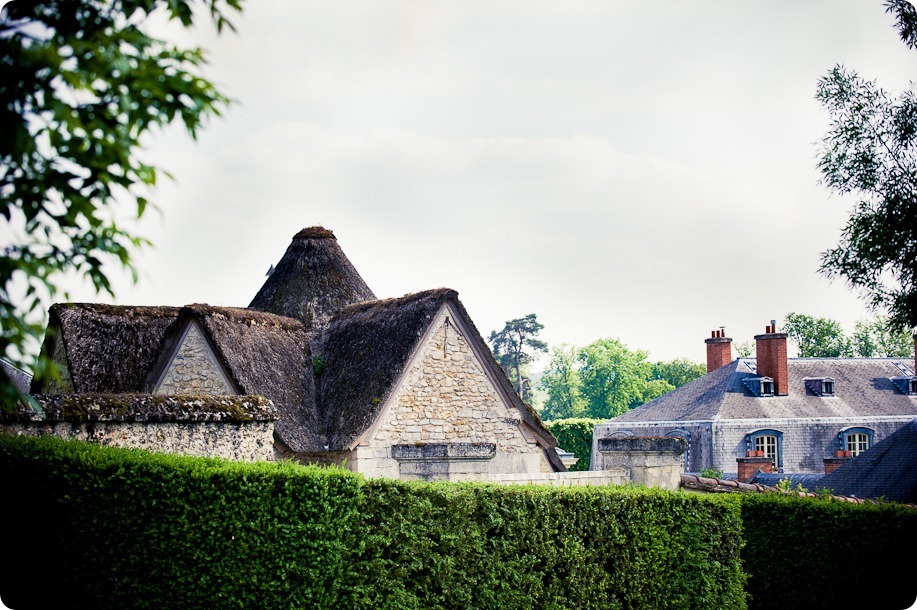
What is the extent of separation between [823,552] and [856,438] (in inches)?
1381

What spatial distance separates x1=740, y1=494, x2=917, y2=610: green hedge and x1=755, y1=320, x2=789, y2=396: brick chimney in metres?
32.1

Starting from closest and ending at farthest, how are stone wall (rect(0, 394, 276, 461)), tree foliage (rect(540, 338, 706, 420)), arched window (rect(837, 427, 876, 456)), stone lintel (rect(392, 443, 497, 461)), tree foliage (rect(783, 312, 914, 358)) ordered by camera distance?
stone wall (rect(0, 394, 276, 461))
stone lintel (rect(392, 443, 497, 461))
arched window (rect(837, 427, 876, 456))
tree foliage (rect(783, 312, 914, 358))
tree foliage (rect(540, 338, 706, 420))

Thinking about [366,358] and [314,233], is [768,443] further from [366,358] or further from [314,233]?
[366,358]

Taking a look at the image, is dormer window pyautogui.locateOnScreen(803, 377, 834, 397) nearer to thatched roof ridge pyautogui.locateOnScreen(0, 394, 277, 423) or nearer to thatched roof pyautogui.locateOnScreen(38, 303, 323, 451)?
thatched roof pyautogui.locateOnScreen(38, 303, 323, 451)

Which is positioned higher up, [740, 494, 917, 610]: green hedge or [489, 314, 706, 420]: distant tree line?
[489, 314, 706, 420]: distant tree line

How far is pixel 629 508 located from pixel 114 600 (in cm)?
677

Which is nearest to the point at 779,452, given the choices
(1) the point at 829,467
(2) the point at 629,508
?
(1) the point at 829,467

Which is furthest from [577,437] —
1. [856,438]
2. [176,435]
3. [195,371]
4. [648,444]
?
[176,435]

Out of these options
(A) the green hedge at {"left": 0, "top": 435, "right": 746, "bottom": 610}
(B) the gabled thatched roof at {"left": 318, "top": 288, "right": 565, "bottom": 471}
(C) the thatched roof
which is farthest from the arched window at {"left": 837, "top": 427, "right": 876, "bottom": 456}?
(A) the green hedge at {"left": 0, "top": 435, "right": 746, "bottom": 610}

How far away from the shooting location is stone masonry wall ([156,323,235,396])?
1855 cm

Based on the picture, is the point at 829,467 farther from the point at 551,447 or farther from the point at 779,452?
the point at 551,447

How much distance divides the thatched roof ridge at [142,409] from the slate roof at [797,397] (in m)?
37.2

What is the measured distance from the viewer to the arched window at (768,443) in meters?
46.7

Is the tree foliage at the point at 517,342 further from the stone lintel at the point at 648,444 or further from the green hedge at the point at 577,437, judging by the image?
the stone lintel at the point at 648,444
